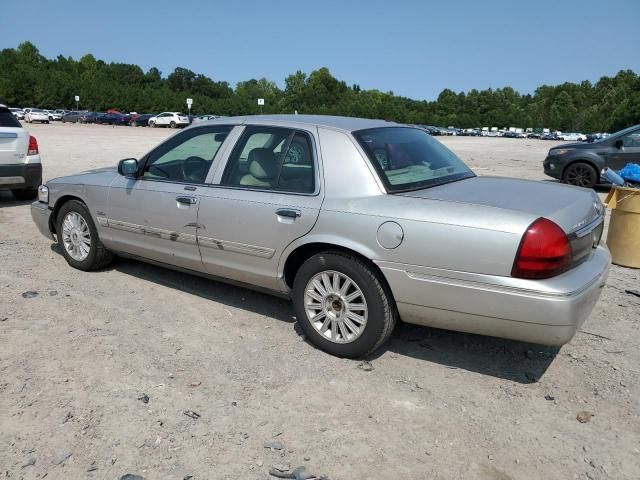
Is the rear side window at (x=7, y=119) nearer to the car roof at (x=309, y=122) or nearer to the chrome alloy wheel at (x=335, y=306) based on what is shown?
the car roof at (x=309, y=122)

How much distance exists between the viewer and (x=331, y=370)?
367cm

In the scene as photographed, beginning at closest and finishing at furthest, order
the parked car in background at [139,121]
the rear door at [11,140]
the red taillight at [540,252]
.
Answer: the red taillight at [540,252] < the rear door at [11,140] < the parked car in background at [139,121]

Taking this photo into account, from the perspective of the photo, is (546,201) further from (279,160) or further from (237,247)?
(237,247)

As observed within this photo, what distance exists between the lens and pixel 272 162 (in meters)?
4.18

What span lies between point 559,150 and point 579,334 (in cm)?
970

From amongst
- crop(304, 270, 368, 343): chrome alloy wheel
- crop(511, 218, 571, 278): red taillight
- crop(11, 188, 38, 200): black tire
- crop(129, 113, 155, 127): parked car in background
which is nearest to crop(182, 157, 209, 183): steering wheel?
crop(304, 270, 368, 343): chrome alloy wheel

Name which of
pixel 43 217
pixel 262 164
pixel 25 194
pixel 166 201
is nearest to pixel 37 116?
pixel 25 194

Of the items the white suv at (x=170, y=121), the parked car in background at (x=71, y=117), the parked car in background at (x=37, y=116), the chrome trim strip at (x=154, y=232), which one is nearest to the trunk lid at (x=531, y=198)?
the chrome trim strip at (x=154, y=232)

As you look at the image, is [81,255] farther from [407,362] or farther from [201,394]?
[407,362]

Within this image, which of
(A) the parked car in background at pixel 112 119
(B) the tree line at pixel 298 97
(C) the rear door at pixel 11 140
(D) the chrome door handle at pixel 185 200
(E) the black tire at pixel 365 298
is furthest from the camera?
(B) the tree line at pixel 298 97

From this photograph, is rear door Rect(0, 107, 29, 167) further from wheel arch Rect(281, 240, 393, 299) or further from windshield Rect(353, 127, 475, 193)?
windshield Rect(353, 127, 475, 193)

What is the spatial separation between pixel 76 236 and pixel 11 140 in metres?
4.11

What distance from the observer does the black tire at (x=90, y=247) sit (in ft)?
17.5

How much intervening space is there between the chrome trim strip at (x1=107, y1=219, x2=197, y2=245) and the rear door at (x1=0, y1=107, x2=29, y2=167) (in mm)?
4548
